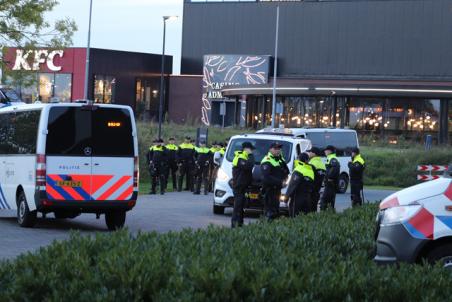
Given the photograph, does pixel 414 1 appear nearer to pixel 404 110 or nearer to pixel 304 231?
pixel 404 110

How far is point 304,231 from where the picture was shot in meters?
10.7

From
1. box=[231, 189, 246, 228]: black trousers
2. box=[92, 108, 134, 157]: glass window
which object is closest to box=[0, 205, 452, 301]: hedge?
box=[92, 108, 134, 157]: glass window

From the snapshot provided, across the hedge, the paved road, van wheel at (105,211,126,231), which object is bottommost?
the paved road

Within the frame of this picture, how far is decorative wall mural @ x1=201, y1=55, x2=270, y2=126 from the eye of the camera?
238ft

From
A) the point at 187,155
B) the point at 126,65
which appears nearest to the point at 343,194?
the point at 187,155

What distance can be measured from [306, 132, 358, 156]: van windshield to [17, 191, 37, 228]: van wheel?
55.6 ft

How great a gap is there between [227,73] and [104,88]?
976 cm

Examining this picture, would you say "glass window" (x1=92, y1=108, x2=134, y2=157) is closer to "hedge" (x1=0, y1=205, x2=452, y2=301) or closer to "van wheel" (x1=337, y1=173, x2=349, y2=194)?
"hedge" (x1=0, y1=205, x2=452, y2=301)

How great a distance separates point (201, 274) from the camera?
22.0 feet

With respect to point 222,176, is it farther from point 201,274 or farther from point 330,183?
point 201,274

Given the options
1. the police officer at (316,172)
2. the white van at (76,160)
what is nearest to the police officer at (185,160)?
the police officer at (316,172)

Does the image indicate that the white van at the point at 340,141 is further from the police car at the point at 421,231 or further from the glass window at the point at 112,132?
the police car at the point at 421,231

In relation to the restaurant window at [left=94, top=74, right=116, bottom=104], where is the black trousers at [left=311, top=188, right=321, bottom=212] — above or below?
below

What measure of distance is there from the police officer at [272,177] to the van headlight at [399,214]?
8004mm
